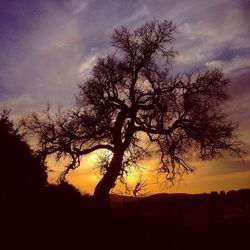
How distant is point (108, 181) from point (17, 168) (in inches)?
233

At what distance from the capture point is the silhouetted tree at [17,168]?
63.0 feet

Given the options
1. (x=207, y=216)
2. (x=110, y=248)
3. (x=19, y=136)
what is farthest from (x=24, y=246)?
(x=207, y=216)

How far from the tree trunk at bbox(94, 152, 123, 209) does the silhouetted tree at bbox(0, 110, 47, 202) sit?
2.94 m

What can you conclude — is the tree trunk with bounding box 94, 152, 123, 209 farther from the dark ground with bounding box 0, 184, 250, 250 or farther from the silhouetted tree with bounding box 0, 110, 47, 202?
the silhouetted tree with bounding box 0, 110, 47, 202

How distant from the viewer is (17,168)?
66.3 feet

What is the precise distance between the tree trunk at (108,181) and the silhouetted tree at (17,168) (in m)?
2.94

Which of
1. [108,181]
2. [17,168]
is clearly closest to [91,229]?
[17,168]

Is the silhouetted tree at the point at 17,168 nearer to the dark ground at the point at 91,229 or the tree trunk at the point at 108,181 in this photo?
the dark ground at the point at 91,229

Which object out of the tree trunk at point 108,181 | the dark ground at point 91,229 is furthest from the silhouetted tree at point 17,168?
the tree trunk at point 108,181

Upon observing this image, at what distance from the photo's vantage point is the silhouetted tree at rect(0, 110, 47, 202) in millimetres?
19188

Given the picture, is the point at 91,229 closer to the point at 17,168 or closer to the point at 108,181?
the point at 17,168

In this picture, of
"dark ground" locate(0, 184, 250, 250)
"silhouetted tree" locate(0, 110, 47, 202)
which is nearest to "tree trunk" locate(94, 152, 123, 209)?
"dark ground" locate(0, 184, 250, 250)

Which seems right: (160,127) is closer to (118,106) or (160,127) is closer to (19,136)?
(118,106)

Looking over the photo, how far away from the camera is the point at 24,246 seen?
1526 cm
